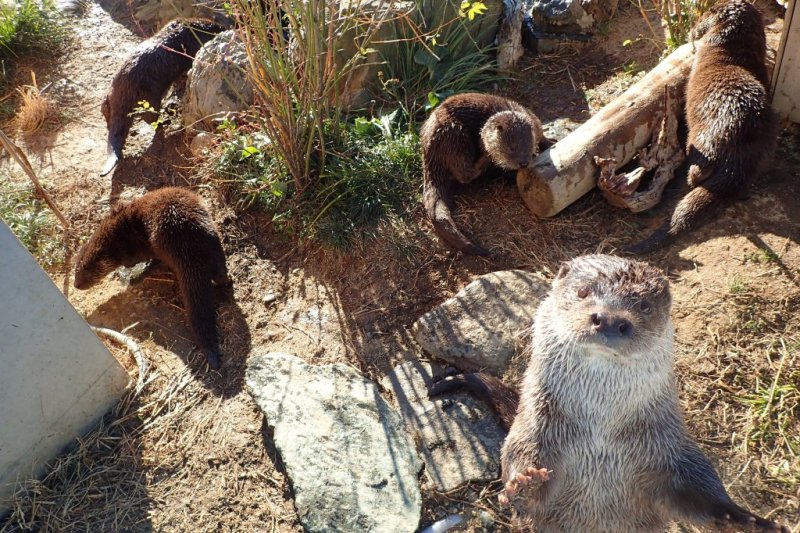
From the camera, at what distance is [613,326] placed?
1599 mm

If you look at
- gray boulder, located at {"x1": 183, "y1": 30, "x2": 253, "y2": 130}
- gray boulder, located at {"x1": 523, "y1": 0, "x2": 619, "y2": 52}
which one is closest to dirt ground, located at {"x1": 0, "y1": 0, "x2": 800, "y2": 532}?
gray boulder, located at {"x1": 523, "y1": 0, "x2": 619, "y2": 52}

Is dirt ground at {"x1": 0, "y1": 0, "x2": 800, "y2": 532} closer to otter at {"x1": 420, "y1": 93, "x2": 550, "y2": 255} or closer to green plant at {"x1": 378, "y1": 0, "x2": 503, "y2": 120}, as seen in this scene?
otter at {"x1": 420, "y1": 93, "x2": 550, "y2": 255}

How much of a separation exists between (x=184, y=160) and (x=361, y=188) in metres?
1.52

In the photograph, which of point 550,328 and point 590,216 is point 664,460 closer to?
point 550,328

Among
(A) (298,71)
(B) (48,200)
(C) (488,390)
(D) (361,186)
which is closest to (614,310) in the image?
(C) (488,390)

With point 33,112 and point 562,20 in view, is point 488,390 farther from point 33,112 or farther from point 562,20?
point 33,112

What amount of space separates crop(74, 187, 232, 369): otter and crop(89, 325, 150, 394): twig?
0.88ft

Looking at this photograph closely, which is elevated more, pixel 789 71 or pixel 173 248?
pixel 173 248

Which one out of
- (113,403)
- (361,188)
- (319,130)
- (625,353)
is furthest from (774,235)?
(113,403)

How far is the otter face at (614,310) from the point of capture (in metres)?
1.61

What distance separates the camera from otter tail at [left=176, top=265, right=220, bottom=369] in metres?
3.07

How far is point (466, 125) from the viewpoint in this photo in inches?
A: 139

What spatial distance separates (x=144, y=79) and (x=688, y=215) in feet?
12.5

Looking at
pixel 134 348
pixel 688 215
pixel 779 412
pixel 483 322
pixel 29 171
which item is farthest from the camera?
pixel 29 171
